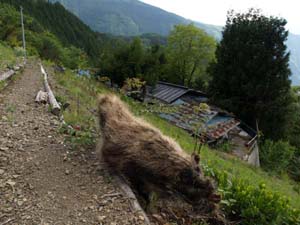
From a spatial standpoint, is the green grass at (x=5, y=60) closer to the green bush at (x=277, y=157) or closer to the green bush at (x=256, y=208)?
the green bush at (x=256, y=208)

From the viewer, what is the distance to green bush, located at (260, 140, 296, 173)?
14086mm

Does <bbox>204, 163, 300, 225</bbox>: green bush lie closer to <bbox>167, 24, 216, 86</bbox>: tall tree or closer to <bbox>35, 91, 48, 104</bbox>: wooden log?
<bbox>35, 91, 48, 104</bbox>: wooden log

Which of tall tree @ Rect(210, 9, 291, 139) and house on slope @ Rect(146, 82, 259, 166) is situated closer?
house on slope @ Rect(146, 82, 259, 166)

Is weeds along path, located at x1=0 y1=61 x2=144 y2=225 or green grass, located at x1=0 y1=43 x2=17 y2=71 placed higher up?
weeds along path, located at x1=0 y1=61 x2=144 y2=225

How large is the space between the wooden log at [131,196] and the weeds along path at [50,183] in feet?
0.23

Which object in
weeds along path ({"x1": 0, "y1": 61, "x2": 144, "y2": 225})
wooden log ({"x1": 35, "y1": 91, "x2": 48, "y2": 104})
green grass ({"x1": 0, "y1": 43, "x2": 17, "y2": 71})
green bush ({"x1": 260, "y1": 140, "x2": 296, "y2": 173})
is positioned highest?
weeds along path ({"x1": 0, "y1": 61, "x2": 144, "y2": 225})

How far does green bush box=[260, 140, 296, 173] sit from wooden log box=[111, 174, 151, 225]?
42.5 ft

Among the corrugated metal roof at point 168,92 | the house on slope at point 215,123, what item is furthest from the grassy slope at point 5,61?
the corrugated metal roof at point 168,92

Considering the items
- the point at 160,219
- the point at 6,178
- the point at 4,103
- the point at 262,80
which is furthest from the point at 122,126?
the point at 262,80

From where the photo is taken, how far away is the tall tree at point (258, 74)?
19.2 meters

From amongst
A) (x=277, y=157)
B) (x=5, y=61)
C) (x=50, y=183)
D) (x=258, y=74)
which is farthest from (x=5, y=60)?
(x=258, y=74)

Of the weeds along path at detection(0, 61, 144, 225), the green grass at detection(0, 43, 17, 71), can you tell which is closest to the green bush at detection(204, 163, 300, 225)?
the weeds along path at detection(0, 61, 144, 225)

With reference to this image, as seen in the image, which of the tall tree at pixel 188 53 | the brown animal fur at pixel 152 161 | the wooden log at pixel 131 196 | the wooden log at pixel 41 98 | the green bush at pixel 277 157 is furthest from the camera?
the tall tree at pixel 188 53

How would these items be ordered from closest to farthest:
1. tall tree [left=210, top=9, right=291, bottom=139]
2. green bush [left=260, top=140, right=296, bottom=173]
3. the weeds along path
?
the weeds along path < green bush [left=260, top=140, right=296, bottom=173] < tall tree [left=210, top=9, right=291, bottom=139]
